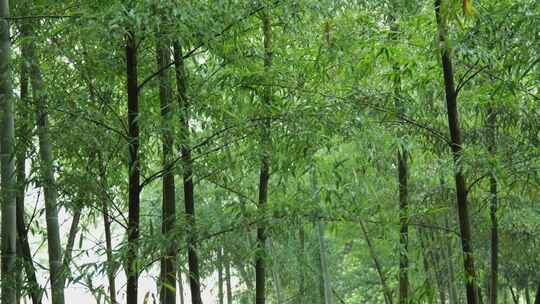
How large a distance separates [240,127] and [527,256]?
4836 millimetres

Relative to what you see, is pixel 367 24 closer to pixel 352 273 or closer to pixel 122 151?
pixel 122 151

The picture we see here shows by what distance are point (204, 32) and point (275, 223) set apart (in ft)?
3.67

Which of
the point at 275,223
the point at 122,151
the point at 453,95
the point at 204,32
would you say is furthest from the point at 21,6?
the point at 453,95

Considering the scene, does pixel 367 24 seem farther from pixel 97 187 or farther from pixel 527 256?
pixel 527 256

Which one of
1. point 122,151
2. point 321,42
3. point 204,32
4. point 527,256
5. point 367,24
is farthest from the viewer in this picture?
point 527,256

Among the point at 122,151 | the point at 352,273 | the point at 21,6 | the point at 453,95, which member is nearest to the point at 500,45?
the point at 453,95

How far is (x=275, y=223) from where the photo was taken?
12.5 ft

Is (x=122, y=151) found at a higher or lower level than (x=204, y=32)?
lower

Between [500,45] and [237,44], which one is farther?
[237,44]

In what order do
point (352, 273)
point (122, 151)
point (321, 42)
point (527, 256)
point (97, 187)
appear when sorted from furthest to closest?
1. point (352, 273)
2. point (527, 256)
3. point (321, 42)
4. point (122, 151)
5. point (97, 187)

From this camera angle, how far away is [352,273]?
473 inches

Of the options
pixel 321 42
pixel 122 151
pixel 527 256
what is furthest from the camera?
pixel 527 256

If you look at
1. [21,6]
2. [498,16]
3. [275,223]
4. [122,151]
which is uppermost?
[21,6]

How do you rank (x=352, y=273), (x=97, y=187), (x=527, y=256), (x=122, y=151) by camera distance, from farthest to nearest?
1. (x=352, y=273)
2. (x=527, y=256)
3. (x=122, y=151)
4. (x=97, y=187)
